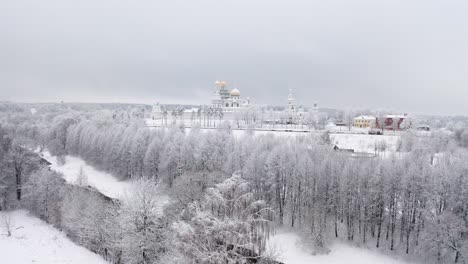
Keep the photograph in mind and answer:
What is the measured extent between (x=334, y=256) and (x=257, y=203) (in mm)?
14299

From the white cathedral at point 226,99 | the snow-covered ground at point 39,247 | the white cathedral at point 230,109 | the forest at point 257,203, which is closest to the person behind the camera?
the forest at point 257,203

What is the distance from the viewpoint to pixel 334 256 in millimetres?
26328

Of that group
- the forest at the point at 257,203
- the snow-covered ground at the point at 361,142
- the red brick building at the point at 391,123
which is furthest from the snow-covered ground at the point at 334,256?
the red brick building at the point at 391,123

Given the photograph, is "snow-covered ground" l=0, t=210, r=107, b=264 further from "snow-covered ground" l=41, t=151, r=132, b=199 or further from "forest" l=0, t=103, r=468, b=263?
"snow-covered ground" l=41, t=151, r=132, b=199

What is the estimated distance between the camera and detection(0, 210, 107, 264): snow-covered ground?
23.2 meters

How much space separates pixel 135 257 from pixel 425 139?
5205 cm

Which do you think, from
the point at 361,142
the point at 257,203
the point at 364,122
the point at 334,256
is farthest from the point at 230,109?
the point at 257,203

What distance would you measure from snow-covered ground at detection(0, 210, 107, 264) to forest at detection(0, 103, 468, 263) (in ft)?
2.54

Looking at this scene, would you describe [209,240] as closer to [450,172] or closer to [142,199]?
[142,199]

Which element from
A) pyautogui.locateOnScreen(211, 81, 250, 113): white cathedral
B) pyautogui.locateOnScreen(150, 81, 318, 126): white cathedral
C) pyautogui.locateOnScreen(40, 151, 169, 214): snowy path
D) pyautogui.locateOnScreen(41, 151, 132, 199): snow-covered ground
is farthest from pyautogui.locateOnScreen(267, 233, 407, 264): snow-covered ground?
pyautogui.locateOnScreen(211, 81, 250, 113): white cathedral

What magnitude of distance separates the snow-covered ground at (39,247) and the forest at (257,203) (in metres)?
0.77

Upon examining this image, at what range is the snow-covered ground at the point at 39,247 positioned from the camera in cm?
2320

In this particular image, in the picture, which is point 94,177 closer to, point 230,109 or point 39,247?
point 39,247

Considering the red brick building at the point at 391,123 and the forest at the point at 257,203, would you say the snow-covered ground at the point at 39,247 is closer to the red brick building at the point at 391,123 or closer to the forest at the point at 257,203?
the forest at the point at 257,203
